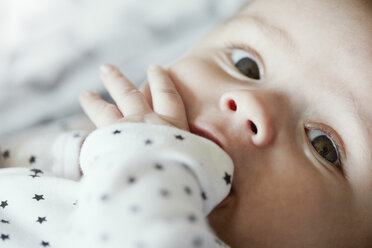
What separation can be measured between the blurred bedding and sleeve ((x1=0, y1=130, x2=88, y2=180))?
0.66ft

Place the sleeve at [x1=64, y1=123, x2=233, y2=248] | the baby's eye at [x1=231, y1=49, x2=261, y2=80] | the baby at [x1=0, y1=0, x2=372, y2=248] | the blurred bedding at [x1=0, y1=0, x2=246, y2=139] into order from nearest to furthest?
the sleeve at [x1=64, y1=123, x2=233, y2=248] < the baby at [x1=0, y1=0, x2=372, y2=248] < the baby's eye at [x1=231, y1=49, x2=261, y2=80] < the blurred bedding at [x1=0, y1=0, x2=246, y2=139]

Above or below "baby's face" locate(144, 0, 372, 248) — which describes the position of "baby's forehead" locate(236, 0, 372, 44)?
above

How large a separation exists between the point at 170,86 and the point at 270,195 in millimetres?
343

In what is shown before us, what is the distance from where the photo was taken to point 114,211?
0.71m

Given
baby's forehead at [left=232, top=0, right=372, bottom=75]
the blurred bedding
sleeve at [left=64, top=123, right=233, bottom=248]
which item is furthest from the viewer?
the blurred bedding

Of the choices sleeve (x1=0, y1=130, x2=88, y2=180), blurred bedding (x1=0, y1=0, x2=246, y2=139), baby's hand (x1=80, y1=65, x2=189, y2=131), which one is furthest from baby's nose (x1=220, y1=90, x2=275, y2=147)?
blurred bedding (x1=0, y1=0, x2=246, y2=139)

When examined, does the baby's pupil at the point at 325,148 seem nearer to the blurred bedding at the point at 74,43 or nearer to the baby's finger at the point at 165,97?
the baby's finger at the point at 165,97

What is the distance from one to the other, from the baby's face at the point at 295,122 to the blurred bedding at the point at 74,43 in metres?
0.43

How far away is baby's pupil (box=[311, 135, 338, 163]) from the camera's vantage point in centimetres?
104

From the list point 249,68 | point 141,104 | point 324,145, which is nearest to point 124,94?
point 141,104

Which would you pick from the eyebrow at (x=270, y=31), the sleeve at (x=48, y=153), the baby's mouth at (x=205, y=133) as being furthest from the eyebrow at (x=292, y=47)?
the sleeve at (x=48, y=153)

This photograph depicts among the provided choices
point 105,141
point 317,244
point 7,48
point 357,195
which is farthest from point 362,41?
point 7,48

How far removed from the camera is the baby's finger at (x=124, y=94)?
39.3 inches

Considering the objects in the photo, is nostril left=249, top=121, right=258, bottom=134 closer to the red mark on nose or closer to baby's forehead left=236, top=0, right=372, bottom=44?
the red mark on nose
